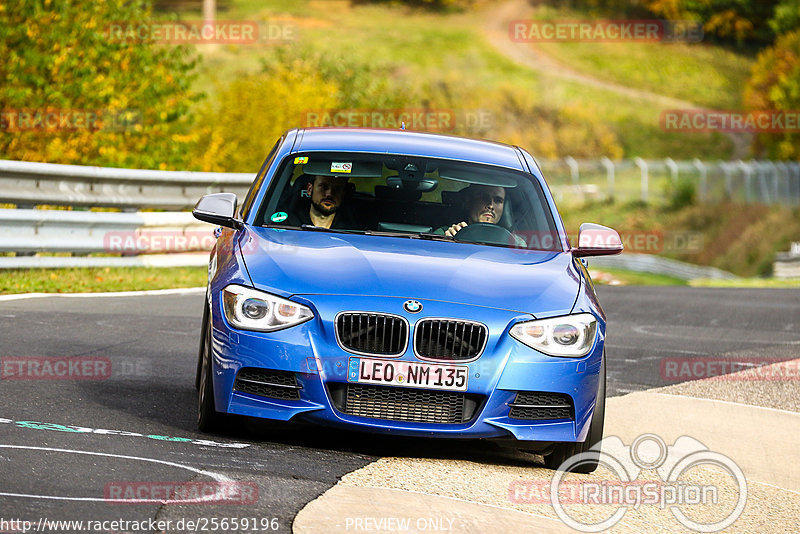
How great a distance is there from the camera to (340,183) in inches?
319

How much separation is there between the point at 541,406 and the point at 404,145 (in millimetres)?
2352

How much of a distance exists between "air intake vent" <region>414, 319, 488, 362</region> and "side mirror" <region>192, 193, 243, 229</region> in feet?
5.38

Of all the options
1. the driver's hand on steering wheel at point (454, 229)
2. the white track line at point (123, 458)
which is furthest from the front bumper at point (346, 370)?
the driver's hand on steering wheel at point (454, 229)

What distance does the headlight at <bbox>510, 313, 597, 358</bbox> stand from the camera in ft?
21.8

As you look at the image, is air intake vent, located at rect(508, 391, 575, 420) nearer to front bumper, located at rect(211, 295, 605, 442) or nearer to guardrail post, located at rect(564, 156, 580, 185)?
front bumper, located at rect(211, 295, 605, 442)

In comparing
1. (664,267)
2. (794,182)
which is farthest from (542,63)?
(664,267)

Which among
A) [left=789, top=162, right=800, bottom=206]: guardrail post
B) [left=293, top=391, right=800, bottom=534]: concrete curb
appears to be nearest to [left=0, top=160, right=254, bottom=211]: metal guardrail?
[left=293, top=391, right=800, bottom=534]: concrete curb

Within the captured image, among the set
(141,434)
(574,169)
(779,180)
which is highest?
(141,434)

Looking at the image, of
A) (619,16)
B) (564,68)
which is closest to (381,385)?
(564,68)

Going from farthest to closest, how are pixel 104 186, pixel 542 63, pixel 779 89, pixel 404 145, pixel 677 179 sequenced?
pixel 542 63, pixel 779 89, pixel 677 179, pixel 104 186, pixel 404 145

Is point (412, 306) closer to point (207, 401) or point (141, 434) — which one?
point (207, 401)

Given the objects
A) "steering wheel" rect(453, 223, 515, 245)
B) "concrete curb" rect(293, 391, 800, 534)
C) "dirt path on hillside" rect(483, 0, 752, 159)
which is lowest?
"dirt path on hillside" rect(483, 0, 752, 159)

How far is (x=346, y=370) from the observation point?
255 inches

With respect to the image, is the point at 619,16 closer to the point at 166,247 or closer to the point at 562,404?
the point at 166,247
